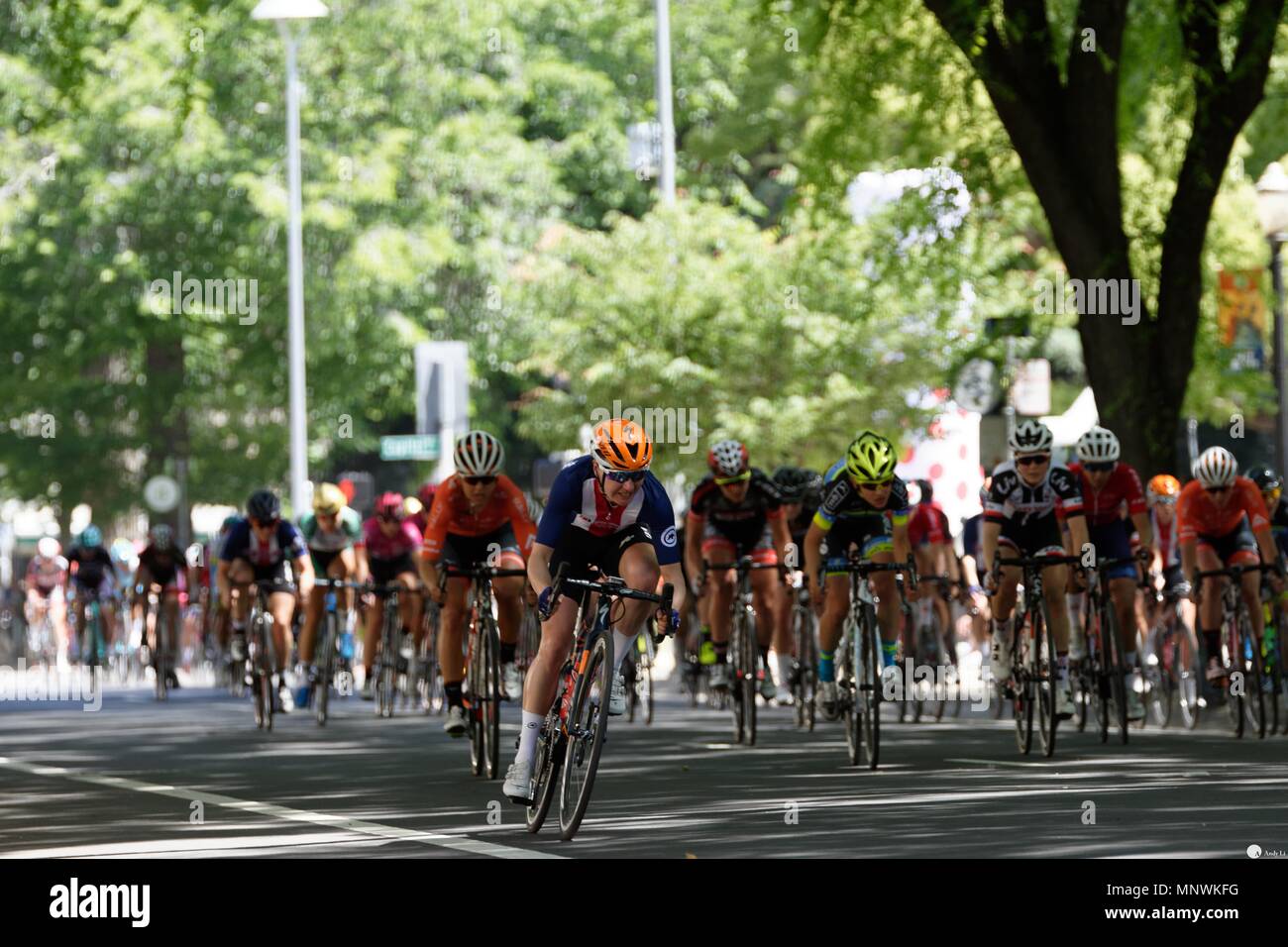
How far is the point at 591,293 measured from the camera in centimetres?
3747

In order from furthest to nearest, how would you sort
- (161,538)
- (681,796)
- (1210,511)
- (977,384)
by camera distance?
(161,538), (977,384), (1210,511), (681,796)

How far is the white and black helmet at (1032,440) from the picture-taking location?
17625 millimetres

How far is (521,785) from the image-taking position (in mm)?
12820

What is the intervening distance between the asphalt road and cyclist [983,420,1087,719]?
0.77 m

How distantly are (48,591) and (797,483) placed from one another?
2037 centimetres

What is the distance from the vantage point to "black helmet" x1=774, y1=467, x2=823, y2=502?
22000 millimetres

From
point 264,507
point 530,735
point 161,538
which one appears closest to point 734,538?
point 264,507

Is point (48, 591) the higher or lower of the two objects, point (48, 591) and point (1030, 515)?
the higher

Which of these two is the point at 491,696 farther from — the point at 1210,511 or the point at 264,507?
the point at 264,507

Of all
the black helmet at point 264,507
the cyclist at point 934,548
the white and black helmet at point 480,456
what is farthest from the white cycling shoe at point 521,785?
the cyclist at point 934,548

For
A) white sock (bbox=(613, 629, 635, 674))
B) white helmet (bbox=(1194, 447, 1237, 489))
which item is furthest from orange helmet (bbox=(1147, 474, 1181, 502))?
white sock (bbox=(613, 629, 635, 674))

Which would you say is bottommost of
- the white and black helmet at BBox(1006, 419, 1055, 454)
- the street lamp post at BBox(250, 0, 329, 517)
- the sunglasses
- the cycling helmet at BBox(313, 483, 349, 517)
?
the sunglasses

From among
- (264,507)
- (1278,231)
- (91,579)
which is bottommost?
(91,579)

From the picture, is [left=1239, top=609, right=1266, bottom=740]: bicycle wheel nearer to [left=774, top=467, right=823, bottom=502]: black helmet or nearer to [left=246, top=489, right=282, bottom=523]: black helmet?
[left=774, top=467, right=823, bottom=502]: black helmet
